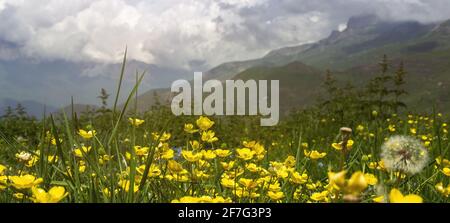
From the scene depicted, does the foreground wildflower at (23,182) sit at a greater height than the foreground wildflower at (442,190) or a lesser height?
greater

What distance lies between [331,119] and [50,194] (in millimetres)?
8156

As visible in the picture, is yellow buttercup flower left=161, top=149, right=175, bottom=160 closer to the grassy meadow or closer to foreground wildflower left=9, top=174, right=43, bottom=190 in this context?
the grassy meadow

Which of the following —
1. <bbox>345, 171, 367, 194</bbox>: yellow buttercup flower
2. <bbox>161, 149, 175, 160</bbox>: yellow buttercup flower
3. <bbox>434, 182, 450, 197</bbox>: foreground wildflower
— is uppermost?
<bbox>345, 171, 367, 194</bbox>: yellow buttercup flower

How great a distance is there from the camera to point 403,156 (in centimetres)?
200

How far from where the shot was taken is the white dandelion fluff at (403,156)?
1.97 m

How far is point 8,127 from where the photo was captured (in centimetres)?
868

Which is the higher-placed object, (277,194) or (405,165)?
(405,165)

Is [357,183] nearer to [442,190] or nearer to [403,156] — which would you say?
[442,190]

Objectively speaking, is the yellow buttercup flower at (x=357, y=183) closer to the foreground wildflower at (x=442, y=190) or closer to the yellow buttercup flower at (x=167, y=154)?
the foreground wildflower at (x=442, y=190)

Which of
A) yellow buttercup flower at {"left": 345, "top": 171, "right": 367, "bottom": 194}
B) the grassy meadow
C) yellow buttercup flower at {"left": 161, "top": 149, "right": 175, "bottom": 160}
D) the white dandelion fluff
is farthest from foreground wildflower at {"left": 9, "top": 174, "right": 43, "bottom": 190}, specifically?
the white dandelion fluff

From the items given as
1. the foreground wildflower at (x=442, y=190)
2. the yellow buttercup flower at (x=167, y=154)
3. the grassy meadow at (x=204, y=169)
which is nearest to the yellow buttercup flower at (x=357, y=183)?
the grassy meadow at (x=204, y=169)

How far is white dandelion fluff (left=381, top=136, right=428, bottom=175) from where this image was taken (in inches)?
77.7
